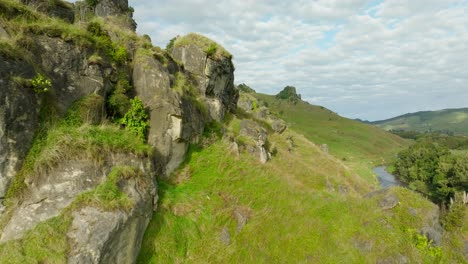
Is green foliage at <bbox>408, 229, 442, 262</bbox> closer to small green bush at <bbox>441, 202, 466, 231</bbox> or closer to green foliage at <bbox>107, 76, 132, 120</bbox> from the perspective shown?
small green bush at <bbox>441, 202, 466, 231</bbox>

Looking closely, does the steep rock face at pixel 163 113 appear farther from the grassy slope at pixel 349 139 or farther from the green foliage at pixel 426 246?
the grassy slope at pixel 349 139

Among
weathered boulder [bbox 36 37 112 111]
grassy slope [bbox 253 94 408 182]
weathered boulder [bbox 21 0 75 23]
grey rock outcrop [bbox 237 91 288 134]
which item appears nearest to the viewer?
weathered boulder [bbox 36 37 112 111]

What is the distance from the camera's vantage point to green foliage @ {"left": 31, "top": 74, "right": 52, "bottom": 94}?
1107 centimetres

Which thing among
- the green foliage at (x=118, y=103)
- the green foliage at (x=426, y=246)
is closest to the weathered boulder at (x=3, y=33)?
the green foliage at (x=118, y=103)

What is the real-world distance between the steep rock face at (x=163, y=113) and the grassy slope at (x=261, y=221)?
1.06 metres

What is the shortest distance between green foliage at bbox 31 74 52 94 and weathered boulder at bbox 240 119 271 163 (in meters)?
15.5

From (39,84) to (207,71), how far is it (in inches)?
663

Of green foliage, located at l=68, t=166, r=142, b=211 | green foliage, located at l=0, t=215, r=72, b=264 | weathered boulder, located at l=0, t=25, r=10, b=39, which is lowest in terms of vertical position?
green foliage, located at l=0, t=215, r=72, b=264

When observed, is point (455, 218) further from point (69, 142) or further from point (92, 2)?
point (92, 2)

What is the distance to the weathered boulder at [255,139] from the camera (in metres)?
24.5

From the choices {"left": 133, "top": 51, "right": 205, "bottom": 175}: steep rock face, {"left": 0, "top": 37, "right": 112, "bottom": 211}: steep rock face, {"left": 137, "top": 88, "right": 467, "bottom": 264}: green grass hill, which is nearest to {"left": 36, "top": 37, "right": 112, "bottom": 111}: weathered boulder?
{"left": 0, "top": 37, "right": 112, "bottom": 211}: steep rock face

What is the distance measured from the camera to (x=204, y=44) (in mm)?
27016

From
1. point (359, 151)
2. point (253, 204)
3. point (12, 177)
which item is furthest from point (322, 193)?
point (359, 151)

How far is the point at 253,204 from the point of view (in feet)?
56.0
